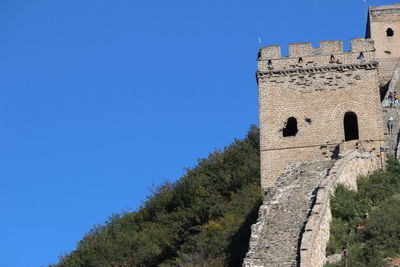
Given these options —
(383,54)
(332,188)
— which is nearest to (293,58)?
(332,188)

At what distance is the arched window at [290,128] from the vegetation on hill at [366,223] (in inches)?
166

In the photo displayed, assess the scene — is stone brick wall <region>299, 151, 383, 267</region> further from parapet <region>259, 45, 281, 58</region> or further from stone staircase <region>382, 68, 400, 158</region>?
parapet <region>259, 45, 281, 58</region>

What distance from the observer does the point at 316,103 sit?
28.7 metres

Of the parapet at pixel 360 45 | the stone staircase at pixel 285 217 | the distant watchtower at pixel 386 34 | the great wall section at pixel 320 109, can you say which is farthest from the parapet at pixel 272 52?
the distant watchtower at pixel 386 34

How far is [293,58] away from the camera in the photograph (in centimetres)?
2933

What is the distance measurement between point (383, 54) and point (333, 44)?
27343mm

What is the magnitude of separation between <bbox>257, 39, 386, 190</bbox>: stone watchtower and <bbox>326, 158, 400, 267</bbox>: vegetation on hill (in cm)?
329

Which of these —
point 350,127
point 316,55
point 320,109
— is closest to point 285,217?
point 320,109

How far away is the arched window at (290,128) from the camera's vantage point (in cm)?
2878

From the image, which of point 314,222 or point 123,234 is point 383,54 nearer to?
point 123,234

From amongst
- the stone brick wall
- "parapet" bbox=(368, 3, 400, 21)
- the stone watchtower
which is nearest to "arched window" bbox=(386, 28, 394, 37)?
"parapet" bbox=(368, 3, 400, 21)

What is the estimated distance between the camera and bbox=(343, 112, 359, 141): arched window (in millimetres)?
29156

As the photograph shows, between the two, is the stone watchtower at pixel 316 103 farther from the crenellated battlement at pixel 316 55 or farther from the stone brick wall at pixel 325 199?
the stone brick wall at pixel 325 199

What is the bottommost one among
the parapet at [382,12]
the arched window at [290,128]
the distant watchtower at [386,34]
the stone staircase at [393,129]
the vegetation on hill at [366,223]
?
the vegetation on hill at [366,223]
